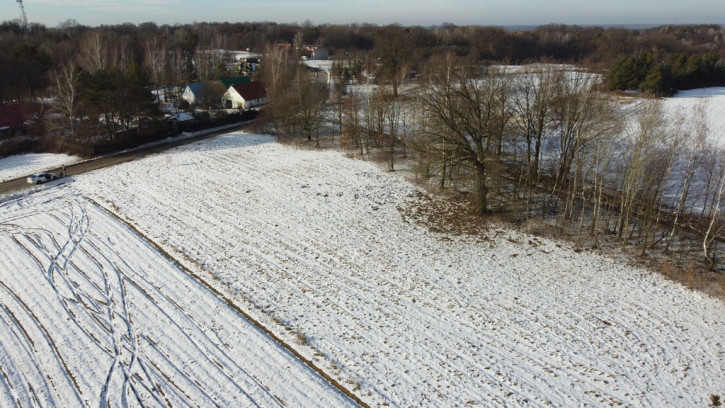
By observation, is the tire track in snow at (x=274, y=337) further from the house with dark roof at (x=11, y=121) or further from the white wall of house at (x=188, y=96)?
the white wall of house at (x=188, y=96)

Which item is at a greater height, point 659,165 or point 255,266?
point 659,165

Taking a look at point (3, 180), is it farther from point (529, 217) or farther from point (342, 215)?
point (529, 217)

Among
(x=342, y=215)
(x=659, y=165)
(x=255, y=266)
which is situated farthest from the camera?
(x=342, y=215)

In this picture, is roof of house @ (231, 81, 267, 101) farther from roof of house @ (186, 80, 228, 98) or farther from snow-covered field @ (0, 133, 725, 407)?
snow-covered field @ (0, 133, 725, 407)

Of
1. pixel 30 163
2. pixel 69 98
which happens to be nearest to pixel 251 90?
pixel 69 98

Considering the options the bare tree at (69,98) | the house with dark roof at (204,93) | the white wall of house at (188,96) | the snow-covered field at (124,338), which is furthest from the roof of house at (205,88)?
the snow-covered field at (124,338)

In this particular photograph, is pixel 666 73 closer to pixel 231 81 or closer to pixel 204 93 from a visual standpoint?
pixel 231 81

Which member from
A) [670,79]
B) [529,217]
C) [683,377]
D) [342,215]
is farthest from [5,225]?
[670,79]

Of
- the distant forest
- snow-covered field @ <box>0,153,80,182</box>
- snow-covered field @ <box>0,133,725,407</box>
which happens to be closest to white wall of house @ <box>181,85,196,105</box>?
the distant forest
